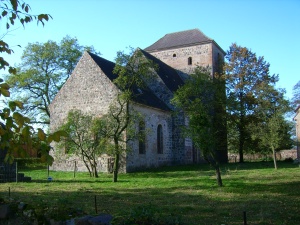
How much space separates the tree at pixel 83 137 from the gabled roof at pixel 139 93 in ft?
13.4

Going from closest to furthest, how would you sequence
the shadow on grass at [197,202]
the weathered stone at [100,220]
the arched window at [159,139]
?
the weathered stone at [100,220]
the shadow on grass at [197,202]
the arched window at [159,139]

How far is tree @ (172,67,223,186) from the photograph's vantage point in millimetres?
13492

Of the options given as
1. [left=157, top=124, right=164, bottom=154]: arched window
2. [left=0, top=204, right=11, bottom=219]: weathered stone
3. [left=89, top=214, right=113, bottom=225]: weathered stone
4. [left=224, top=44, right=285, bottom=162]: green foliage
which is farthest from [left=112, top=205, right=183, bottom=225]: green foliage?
[left=224, top=44, right=285, bottom=162]: green foliage

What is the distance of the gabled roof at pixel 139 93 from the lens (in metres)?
23.8

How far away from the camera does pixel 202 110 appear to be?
44.4ft

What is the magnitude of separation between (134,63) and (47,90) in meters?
24.6

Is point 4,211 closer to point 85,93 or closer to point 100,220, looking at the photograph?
point 100,220

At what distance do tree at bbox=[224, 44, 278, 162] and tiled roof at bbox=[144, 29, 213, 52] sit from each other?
3863 millimetres

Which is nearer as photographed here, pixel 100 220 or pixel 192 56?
pixel 100 220

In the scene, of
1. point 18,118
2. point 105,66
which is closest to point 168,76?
point 105,66

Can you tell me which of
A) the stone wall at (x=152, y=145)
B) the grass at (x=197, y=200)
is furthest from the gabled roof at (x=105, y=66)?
the grass at (x=197, y=200)

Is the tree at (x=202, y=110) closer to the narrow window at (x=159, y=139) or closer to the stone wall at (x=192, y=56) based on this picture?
→ the narrow window at (x=159, y=139)

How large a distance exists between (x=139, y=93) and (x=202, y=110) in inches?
466

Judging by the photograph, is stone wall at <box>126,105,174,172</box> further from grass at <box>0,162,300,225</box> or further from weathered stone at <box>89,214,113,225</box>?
weathered stone at <box>89,214,113,225</box>
